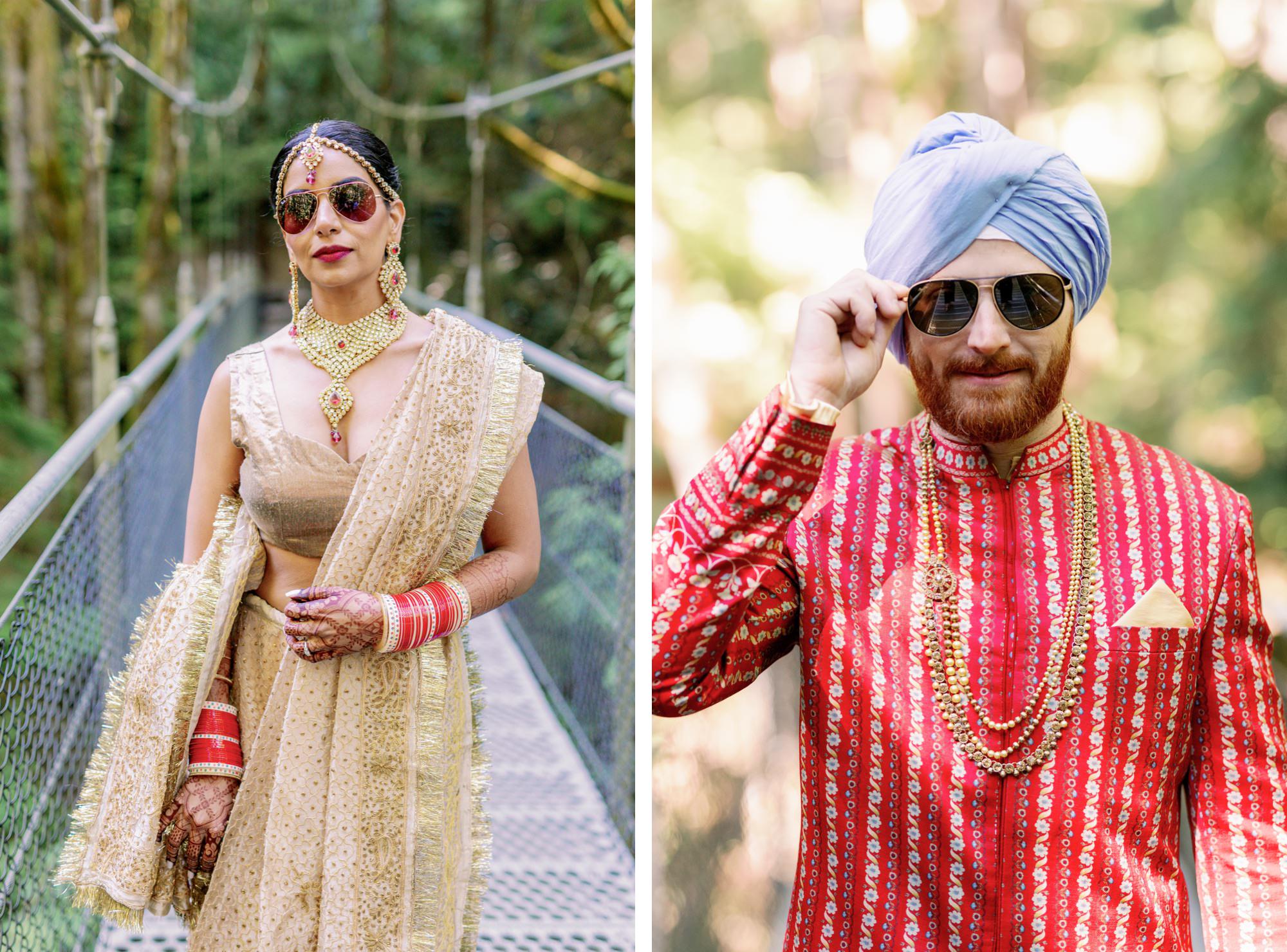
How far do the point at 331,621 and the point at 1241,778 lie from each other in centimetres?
95

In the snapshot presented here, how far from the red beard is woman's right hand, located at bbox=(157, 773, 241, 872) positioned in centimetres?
90

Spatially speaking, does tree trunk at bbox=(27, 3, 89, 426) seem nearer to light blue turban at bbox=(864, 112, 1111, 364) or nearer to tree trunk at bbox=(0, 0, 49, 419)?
tree trunk at bbox=(0, 0, 49, 419)

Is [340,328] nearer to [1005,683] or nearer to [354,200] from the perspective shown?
[354,200]

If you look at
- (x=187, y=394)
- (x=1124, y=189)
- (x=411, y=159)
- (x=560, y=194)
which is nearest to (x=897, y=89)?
(x=1124, y=189)

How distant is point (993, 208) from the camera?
3.60 ft

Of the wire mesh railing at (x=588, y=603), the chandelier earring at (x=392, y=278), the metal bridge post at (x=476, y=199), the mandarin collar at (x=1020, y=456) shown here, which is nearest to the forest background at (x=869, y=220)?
the metal bridge post at (x=476, y=199)

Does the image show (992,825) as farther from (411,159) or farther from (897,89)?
(411,159)

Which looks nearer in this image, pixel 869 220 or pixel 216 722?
pixel 216 722

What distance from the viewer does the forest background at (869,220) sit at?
4.05 metres

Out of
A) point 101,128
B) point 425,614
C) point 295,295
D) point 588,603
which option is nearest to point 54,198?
point 101,128

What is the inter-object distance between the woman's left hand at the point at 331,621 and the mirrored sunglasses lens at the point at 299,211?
0.40m

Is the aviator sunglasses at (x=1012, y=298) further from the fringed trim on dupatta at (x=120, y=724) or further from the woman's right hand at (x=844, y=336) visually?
the fringed trim on dupatta at (x=120, y=724)

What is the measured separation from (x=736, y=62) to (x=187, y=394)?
277 centimetres

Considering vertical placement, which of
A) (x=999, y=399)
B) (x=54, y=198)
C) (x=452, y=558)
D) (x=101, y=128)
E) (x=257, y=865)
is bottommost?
(x=257, y=865)
